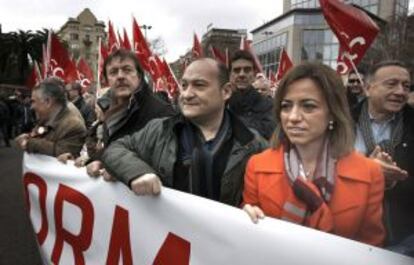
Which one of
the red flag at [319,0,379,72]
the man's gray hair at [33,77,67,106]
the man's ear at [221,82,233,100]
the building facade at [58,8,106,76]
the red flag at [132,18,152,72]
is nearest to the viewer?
the man's ear at [221,82,233,100]

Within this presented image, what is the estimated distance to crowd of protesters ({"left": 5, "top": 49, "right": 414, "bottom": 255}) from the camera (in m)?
2.22

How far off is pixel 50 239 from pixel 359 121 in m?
1.98

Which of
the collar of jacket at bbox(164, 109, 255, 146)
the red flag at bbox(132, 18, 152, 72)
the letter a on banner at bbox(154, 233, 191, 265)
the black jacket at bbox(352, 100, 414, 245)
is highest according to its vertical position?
the red flag at bbox(132, 18, 152, 72)

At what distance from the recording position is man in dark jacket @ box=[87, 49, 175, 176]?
3523mm

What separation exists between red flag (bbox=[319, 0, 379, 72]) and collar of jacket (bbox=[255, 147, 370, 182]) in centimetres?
385

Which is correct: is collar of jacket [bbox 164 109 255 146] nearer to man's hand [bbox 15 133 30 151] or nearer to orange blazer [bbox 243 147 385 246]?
orange blazer [bbox 243 147 385 246]

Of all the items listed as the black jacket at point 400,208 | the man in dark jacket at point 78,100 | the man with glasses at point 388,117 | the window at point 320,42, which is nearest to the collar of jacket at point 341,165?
the black jacket at point 400,208

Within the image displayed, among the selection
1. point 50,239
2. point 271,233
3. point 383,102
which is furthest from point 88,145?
point 271,233

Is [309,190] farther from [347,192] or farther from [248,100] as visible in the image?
[248,100]

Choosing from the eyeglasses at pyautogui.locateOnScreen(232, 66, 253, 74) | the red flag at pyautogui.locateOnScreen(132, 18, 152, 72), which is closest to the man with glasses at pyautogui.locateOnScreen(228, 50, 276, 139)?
the eyeglasses at pyautogui.locateOnScreen(232, 66, 253, 74)

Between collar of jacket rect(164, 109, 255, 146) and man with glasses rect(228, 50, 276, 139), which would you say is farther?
man with glasses rect(228, 50, 276, 139)

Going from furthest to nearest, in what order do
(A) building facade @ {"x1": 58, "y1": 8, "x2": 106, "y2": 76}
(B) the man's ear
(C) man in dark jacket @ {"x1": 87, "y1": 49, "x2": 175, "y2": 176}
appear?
(A) building facade @ {"x1": 58, "y1": 8, "x2": 106, "y2": 76}, (C) man in dark jacket @ {"x1": 87, "y1": 49, "x2": 175, "y2": 176}, (B) the man's ear

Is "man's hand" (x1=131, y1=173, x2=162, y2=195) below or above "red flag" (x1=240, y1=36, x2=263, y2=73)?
below

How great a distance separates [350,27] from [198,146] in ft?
12.3
